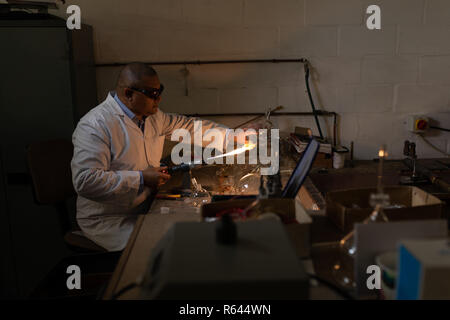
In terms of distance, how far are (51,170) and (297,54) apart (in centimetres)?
172

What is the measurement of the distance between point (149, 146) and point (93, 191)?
49cm

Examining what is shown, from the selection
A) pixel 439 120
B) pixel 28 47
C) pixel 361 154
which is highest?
pixel 28 47

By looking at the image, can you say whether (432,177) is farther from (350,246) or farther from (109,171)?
(109,171)

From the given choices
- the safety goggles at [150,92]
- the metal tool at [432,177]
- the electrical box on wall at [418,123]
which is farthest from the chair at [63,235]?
the electrical box on wall at [418,123]

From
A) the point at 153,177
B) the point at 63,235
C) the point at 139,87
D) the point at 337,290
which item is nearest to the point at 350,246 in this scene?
the point at 337,290

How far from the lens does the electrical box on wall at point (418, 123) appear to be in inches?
113

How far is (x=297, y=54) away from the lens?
9.46ft

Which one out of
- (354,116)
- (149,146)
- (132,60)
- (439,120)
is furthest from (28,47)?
(439,120)

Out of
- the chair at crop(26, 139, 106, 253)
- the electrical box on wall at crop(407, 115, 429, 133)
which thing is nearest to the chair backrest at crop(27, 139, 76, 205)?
the chair at crop(26, 139, 106, 253)

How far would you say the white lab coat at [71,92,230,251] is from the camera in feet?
6.92

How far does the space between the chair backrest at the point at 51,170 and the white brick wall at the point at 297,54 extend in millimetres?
740

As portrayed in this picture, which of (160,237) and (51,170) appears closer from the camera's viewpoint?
(160,237)
